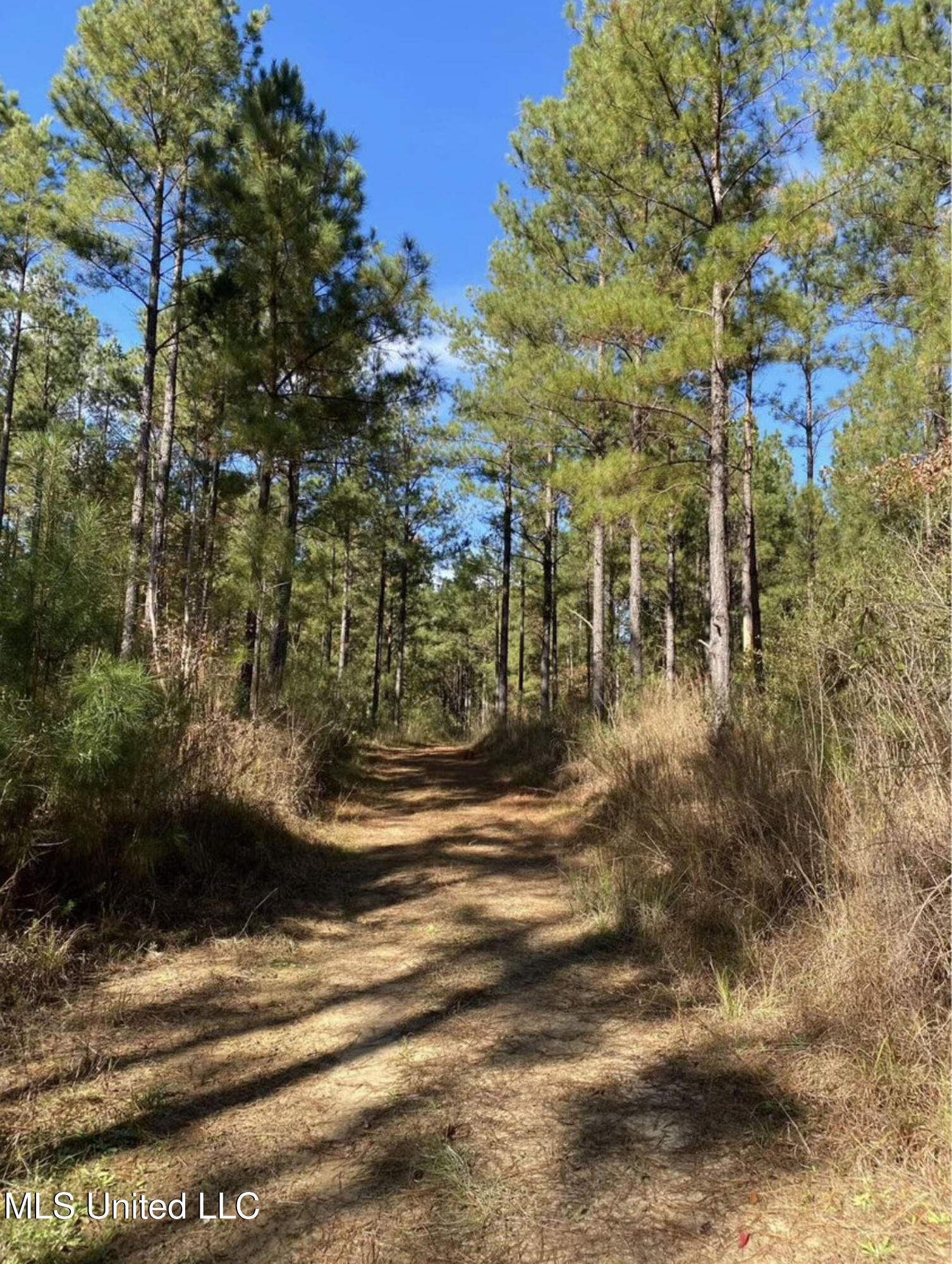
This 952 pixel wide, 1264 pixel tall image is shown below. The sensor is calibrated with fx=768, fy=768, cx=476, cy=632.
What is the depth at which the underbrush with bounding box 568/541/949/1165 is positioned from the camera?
93.1 inches

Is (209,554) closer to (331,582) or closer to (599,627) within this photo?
(599,627)

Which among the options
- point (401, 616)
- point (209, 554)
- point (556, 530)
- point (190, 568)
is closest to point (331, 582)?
point (401, 616)

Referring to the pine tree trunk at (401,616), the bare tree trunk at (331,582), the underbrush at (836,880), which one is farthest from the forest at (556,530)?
the pine tree trunk at (401,616)

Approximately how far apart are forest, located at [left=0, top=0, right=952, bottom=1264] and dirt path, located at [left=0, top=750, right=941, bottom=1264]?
5cm

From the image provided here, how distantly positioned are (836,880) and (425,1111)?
178cm

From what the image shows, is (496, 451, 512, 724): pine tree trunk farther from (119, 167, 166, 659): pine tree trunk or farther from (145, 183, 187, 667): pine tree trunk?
(119, 167, 166, 659): pine tree trunk

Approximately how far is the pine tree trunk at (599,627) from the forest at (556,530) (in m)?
0.07

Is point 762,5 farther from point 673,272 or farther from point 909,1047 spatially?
point 909,1047

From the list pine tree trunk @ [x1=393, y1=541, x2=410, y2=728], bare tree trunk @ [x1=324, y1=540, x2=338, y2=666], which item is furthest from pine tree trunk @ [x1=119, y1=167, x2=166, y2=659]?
pine tree trunk @ [x1=393, y1=541, x2=410, y2=728]

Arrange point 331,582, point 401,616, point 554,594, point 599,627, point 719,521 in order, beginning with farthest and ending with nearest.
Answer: point 401,616 < point 554,594 < point 331,582 < point 599,627 < point 719,521

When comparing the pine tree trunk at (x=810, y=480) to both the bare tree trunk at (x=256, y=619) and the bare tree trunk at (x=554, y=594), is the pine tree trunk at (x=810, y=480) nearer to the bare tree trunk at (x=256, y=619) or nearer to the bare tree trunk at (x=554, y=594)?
the bare tree trunk at (x=554, y=594)

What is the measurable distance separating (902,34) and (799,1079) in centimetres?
1073

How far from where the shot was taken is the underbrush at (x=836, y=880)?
237 centimetres

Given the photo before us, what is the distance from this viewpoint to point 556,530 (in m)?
18.6
